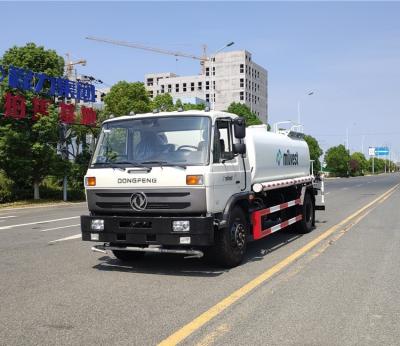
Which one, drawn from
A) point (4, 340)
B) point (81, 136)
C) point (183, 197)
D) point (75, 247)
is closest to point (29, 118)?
point (81, 136)

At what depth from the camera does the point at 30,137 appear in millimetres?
25500

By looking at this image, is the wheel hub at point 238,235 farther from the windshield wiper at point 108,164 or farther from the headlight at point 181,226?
the windshield wiper at point 108,164

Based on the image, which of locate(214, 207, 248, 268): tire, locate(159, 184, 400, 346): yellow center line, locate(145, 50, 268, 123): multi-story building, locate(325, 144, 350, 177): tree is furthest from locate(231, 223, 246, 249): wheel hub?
locate(145, 50, 268, 123): multi-story building

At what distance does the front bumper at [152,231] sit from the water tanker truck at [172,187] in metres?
0.01

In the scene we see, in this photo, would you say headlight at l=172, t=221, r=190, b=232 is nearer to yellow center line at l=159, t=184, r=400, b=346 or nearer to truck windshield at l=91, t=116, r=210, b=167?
truck windshield at l=91, t=116, r=210, b=167

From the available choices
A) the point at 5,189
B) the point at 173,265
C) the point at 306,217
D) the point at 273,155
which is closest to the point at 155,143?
the point at 173,265

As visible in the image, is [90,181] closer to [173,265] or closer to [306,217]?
[173,265]

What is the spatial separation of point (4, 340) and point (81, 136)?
1061 inches

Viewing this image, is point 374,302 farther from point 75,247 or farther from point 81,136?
point 81,136

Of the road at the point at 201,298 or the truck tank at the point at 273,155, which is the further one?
the truck tank at the point at 273,155

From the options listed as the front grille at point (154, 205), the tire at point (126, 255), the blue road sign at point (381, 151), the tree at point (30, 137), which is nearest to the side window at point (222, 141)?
the front grille at point (154, 205)

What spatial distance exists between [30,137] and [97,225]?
19.8m

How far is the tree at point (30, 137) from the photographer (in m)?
24.4

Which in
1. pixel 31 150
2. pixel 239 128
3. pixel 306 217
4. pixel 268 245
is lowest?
pixel 268 245
